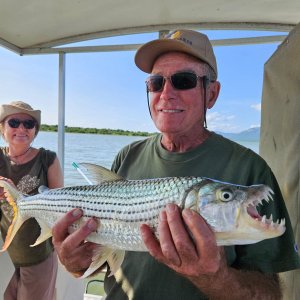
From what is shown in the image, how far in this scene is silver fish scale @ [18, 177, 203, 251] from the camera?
163cm

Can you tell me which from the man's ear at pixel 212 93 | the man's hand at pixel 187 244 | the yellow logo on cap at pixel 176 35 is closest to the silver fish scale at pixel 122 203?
the man's hand at pixel 187 244

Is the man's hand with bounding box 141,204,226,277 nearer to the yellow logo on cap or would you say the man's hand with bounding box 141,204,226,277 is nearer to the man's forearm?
the man's forearm

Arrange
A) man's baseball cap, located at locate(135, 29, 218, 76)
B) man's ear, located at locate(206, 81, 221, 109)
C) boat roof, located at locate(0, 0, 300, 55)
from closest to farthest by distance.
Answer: man's baseball cap, located at locate(135, 29, 218, 76)
man's ear, located at locate(206, 81, 221, 109)
boat roof, located at locate(0, 0, 300, 55)

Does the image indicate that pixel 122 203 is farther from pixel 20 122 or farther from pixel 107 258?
pixel 20 122

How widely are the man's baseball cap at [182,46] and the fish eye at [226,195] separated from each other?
35.6 inches

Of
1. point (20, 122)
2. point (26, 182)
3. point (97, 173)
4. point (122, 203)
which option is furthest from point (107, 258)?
point (20, 122)

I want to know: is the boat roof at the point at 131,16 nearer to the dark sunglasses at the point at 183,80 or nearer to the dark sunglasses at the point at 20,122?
the dark sunglasses at the point at 20,122

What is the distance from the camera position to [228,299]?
1.69m

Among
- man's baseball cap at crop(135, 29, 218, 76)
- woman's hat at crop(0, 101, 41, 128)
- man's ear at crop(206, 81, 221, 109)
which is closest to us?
man's baseball cap at crop(135, 29, 218, 76)

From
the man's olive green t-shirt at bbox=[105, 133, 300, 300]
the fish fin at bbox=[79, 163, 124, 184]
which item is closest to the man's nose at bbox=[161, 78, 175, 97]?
the man's olive green t-shirt at bbox=[105, 133, 300, 300]

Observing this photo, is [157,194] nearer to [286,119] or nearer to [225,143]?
[225,143]

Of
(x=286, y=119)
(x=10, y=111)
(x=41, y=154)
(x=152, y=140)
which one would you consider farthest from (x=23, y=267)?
(x=286, y=119)

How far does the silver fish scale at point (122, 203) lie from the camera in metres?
1.63

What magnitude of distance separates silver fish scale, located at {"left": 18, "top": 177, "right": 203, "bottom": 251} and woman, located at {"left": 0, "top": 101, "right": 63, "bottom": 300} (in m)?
2.05
